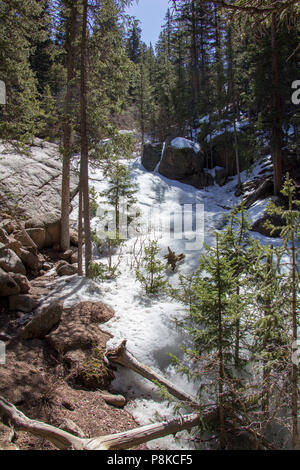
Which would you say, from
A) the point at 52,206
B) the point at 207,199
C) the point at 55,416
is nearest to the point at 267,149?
the point at 207,199

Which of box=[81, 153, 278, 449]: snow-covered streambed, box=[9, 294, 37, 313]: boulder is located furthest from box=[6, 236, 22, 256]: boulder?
box=[81, 153, 278, 449]: snow-covered streambed

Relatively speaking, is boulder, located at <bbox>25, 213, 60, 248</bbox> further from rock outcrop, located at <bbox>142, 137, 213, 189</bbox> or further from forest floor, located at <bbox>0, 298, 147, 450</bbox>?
rock outcrop, located at <bbox>142, 137, 213, 189</bbox>

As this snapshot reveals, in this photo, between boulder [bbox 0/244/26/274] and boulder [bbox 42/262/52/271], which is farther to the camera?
boulder [bbox 42/262/52/271]

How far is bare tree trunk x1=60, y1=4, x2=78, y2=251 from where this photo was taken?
9805 mm

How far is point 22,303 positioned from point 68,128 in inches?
285

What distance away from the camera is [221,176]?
91.7ft

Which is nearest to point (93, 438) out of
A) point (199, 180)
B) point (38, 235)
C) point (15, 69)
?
point (15, 69)

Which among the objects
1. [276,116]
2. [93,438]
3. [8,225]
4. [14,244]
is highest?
[276,116]

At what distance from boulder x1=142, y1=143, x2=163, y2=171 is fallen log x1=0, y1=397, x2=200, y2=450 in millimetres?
26201

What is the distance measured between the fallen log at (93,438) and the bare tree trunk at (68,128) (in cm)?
815

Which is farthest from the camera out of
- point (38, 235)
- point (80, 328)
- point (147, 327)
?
point (38, 235)

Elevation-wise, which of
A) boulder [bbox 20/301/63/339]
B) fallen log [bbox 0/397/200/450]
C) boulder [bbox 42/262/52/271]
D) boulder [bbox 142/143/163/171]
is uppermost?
boulder [bbox 142/143/163/171]

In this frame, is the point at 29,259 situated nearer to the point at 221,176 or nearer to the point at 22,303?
the point at 22,303
